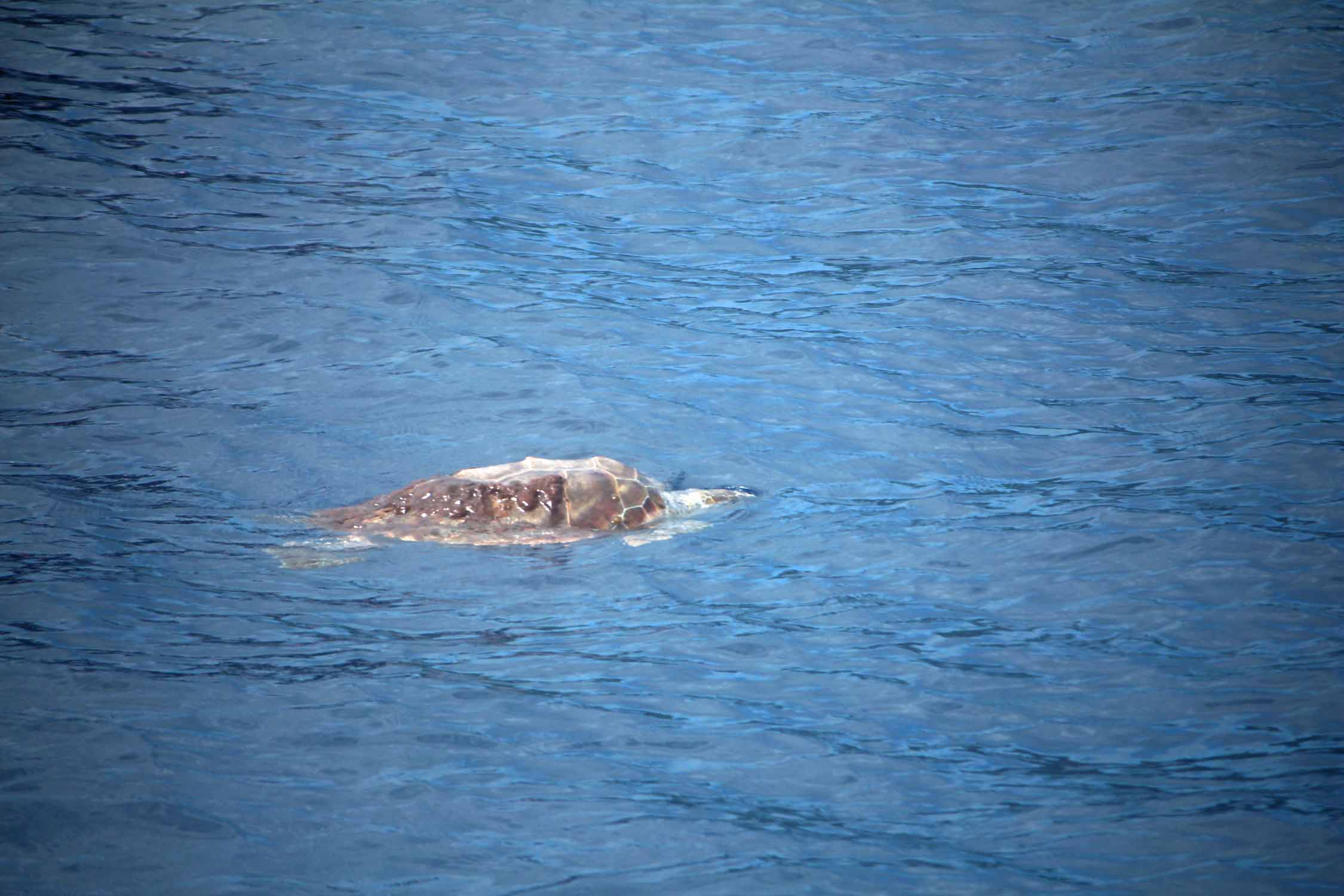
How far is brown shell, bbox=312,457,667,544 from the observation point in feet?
22.6

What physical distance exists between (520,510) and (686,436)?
1.70m

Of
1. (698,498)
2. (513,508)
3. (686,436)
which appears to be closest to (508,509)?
(513,508)

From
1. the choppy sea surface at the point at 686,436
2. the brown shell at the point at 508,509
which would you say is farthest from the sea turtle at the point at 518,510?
the choppy sea surface at the point at 686,436

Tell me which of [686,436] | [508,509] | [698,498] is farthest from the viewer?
[686,436]

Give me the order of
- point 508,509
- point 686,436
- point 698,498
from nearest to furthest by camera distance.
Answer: point 508,509
point 698,498
point 686,436

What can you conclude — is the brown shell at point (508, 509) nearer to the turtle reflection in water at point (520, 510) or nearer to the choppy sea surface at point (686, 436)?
the turtle reflection in water at point (520, 510)

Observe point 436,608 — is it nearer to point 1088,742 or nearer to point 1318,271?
point 1088,742

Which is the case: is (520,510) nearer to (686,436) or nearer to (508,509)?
(508,509)

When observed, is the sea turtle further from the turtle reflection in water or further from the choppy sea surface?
the choppy sea surface

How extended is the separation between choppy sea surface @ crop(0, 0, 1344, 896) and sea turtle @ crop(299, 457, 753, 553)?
9.8 inches

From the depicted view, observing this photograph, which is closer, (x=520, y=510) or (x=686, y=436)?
(x=520, y=510)

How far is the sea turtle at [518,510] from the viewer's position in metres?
6.89

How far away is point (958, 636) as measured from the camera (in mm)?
5949

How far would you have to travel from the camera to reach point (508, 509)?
7008 mm
